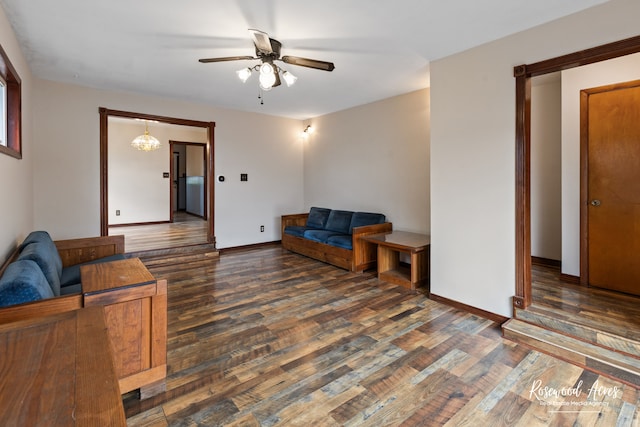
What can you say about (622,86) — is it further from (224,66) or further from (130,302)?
(130,302)

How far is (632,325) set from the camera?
2418mm

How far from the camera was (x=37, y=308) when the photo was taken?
58.7 inches

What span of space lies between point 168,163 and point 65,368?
8.45 meters

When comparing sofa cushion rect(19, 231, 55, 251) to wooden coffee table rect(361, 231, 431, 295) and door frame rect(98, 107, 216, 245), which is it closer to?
door frame rect(98, 107, 216, 245)

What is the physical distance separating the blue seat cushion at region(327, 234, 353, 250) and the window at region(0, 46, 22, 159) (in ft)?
11.7

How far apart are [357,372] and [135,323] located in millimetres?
1419

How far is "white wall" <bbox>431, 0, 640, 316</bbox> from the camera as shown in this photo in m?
2.60

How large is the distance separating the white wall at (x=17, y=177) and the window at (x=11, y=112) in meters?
0.12

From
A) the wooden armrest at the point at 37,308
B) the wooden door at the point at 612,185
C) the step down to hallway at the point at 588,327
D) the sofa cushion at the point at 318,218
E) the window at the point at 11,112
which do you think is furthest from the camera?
the sofa cushion at the point at 318,218

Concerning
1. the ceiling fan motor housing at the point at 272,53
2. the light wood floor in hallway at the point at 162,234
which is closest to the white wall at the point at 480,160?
the ceiling fan motor housing at the point at 272,53

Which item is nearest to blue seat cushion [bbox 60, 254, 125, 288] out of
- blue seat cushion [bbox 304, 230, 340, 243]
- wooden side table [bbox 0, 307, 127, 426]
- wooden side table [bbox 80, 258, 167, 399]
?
wooden side table [bbox 80, 258, 167, 399]

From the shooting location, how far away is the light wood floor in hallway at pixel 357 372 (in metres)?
1.69

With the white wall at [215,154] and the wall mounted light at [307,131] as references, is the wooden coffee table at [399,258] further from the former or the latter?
the wall mounted light at [307,131]

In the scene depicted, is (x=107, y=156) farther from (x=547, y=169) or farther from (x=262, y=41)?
(x=547, y=169)
